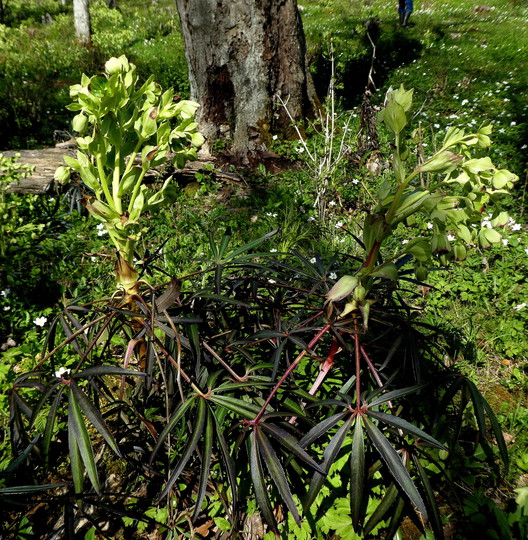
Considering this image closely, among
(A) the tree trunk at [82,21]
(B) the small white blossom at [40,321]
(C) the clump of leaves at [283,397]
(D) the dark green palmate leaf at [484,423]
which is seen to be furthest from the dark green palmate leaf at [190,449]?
(A) the tree trunk at [82,21]

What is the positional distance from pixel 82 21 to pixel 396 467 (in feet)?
42.0

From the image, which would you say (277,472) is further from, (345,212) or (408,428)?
(345,212)

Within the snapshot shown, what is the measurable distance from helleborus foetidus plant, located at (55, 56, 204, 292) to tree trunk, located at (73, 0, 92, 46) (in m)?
11.7

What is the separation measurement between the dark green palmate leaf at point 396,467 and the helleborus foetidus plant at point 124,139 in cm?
71

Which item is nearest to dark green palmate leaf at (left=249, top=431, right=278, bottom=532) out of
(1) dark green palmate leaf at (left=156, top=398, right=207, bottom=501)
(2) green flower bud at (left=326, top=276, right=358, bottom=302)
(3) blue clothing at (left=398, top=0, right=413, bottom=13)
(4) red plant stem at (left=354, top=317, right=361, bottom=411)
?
(1) dark green palmate leaf at (left=156, top=398, right=207, bottom=501)

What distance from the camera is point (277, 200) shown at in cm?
344

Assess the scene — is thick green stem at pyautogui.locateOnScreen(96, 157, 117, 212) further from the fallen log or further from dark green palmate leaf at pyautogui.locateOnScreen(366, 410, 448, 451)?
the fallen log

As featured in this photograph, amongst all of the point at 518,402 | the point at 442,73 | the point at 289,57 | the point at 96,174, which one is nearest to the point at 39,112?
the point at 289,57

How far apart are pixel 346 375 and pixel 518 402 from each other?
989 millimetres

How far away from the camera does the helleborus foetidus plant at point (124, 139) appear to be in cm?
89

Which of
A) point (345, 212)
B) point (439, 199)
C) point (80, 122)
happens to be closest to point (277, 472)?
point (439, 199)

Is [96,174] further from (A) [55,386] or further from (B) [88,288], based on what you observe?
(B) [88,288]

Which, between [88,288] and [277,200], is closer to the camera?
[88,288]

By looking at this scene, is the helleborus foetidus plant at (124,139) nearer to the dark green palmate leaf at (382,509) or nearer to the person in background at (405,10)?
the dark green palmate leaf at (382,509)
